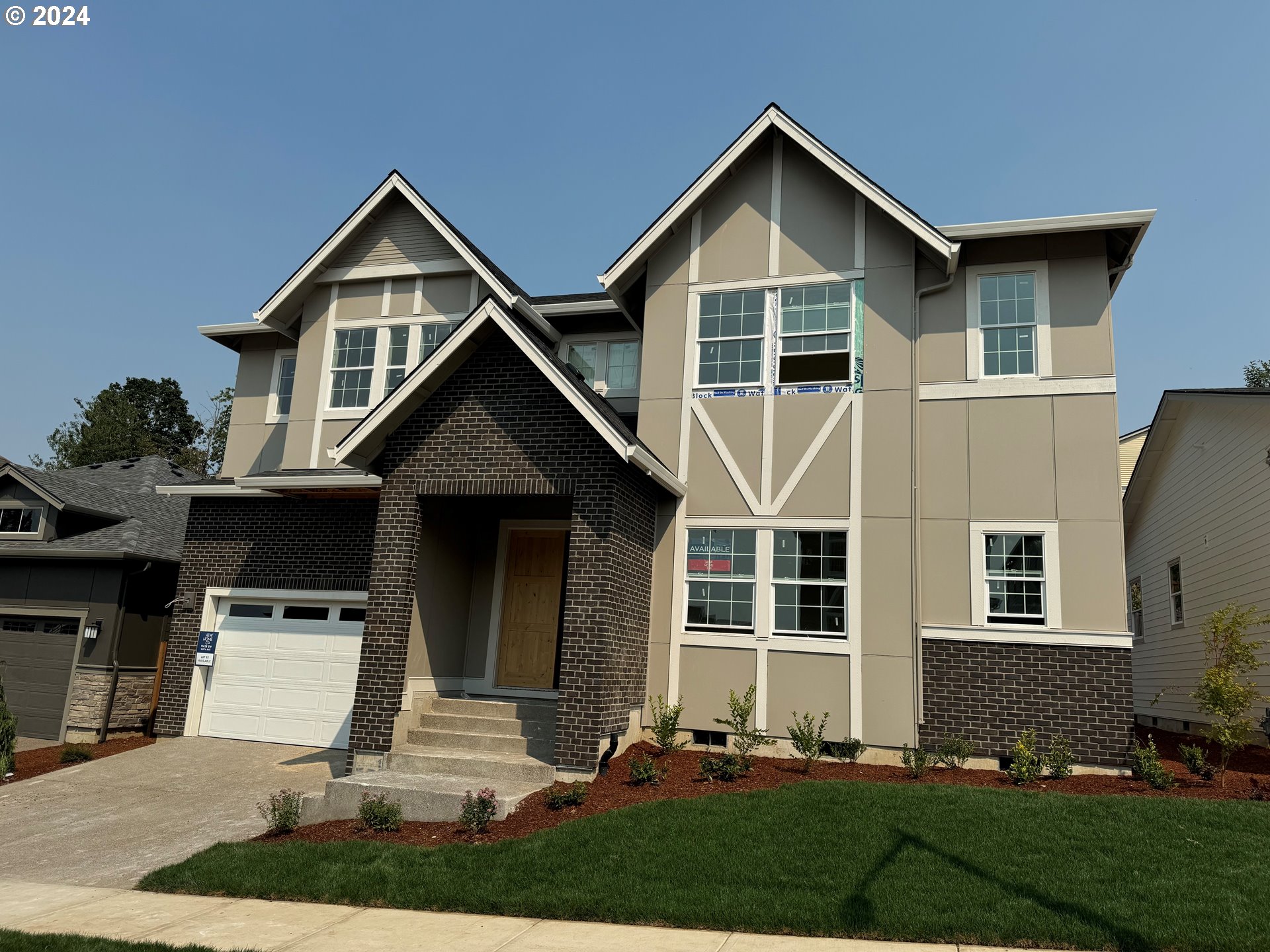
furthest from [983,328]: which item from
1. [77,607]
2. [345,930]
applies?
[77,607]

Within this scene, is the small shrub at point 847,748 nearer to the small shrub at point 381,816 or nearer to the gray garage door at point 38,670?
the small shrub at point 381,816

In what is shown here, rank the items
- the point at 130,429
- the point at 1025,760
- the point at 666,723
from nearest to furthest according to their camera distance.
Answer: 1. the point at 1025,760
2. the point at 666,723
3. the point at 130,429

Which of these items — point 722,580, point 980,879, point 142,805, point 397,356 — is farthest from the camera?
point 397,356

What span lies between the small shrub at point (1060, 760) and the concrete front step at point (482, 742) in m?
6.16

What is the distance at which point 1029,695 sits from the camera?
38.4ft

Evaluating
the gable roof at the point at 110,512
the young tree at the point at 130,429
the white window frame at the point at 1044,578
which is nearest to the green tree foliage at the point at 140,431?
the young tree at the point at 130,429

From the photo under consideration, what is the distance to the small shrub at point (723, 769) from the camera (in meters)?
10.6

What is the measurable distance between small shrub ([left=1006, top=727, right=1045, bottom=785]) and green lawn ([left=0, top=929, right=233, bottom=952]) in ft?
28.6

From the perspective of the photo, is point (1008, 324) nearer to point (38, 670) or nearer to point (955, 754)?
point (955, 754)

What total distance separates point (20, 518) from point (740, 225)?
15.4m

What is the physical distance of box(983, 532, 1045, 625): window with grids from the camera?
12.0 meters

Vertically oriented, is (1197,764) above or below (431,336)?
below

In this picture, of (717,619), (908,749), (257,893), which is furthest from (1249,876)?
(257,893)

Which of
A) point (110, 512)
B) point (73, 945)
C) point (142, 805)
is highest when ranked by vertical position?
point (110, 512)
